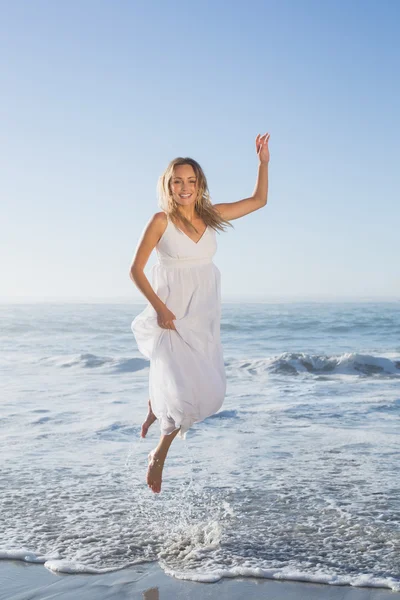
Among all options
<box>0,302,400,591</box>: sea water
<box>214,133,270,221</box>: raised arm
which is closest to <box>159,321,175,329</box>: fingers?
<box>214,133,270,221</box>: raised arm

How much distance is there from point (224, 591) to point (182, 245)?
189cm

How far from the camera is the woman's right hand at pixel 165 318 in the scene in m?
3.92

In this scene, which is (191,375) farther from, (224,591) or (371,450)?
(371,450)

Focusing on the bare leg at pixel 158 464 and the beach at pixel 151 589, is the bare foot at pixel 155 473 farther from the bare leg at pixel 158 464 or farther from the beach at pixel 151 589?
the beach at pixel 151 589

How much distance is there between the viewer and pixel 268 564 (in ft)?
12.0

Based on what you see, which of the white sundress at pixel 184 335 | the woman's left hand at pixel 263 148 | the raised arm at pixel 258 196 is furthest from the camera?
the woman's left hand at pixel 263 148

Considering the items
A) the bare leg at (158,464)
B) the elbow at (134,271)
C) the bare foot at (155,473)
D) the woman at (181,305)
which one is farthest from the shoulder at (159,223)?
the bare foot at (155,473)

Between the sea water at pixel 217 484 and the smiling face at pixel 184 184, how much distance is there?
2.03 m

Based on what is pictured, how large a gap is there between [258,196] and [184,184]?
1.98 feet

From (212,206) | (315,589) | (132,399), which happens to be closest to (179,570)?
(315,589)

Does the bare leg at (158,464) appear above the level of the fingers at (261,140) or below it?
below

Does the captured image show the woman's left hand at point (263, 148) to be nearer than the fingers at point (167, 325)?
No

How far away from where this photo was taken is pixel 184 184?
3990 mm

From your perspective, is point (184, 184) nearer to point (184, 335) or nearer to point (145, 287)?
point (145, 287)
